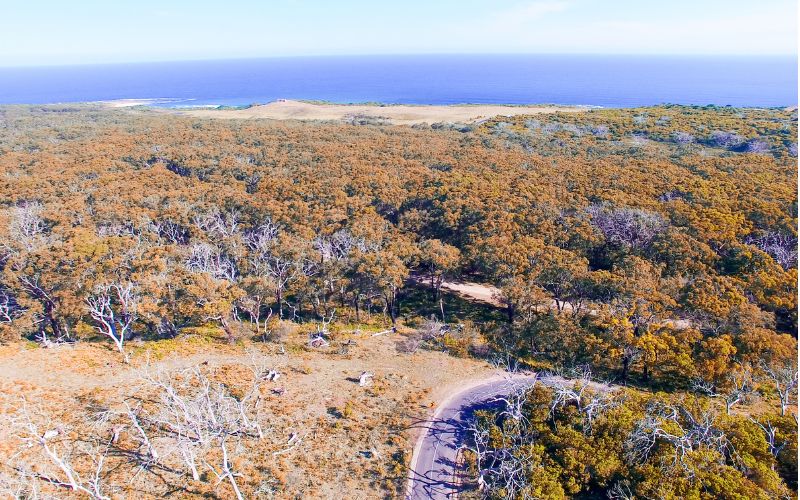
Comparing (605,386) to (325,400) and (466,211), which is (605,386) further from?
(466,211)

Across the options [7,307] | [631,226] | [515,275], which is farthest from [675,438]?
[7,307]

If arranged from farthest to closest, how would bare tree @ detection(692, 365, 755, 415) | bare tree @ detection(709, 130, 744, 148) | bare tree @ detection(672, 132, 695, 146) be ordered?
1. bare tree @ detection(672, 132, 695, 146)
2. bare tree @ detection(709, 130, 744, 148)
3. bare tree @ detection(692, 365, 755, 415)

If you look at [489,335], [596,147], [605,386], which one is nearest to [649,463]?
[605,386]

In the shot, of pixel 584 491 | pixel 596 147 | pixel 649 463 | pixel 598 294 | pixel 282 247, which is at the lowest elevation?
pixel 584 491

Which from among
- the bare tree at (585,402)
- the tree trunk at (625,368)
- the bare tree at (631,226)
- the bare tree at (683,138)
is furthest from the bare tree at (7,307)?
the bare tree at (683,138)

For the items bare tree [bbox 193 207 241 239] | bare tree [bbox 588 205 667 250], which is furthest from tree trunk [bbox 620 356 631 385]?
bare tree [bbox 193 207 241 239]

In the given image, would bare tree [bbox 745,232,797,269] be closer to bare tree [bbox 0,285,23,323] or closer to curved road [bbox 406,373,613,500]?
curved road [bbox 406,373,613,500]
